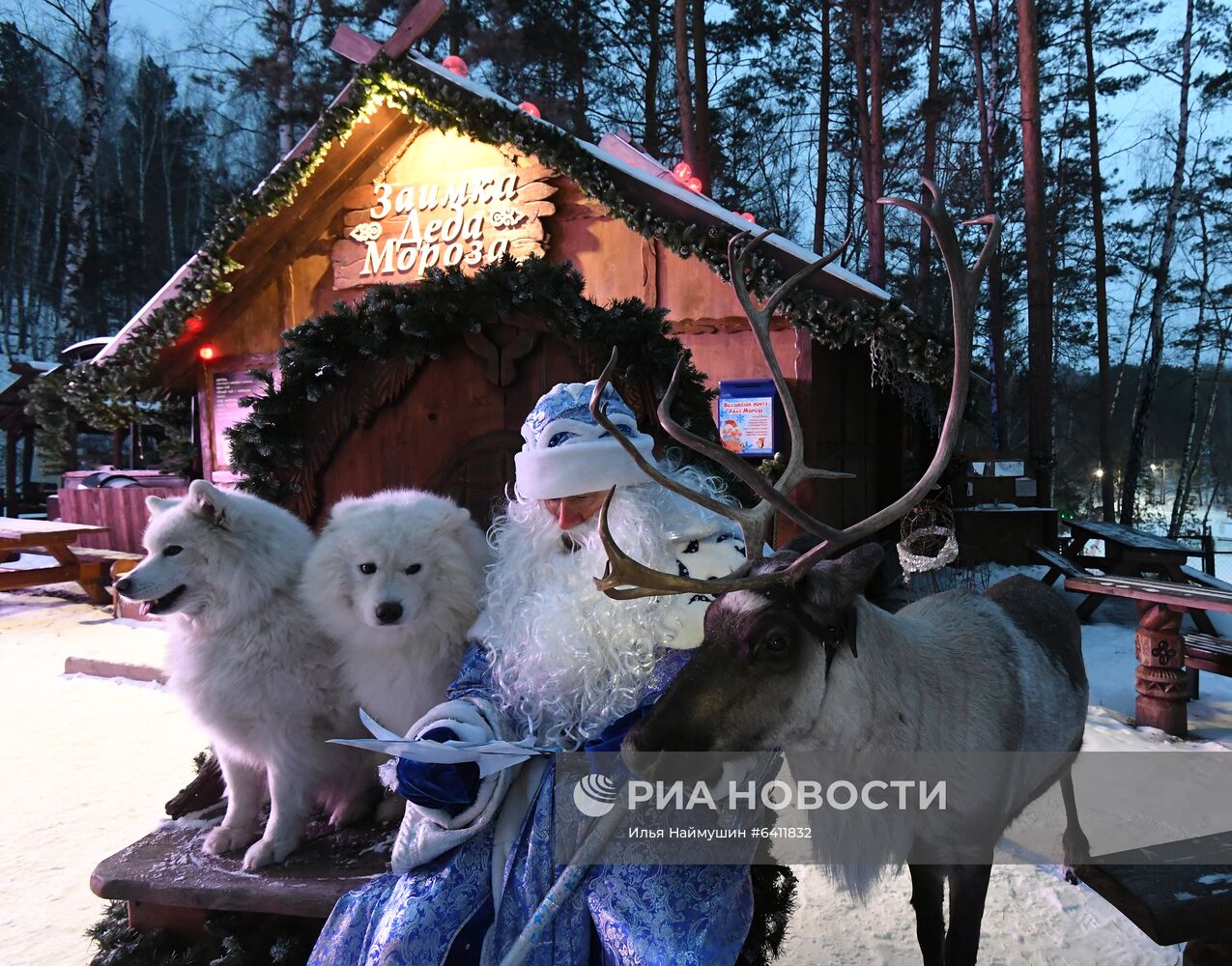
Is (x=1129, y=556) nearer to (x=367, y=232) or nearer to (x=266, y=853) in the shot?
→ (x=266, y=853)

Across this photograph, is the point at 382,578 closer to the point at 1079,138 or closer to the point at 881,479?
the point at 881,479

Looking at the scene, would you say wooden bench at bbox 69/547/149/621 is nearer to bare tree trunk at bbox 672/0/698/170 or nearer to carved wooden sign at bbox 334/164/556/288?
carved wooden sign at bbox 334/164/556/288

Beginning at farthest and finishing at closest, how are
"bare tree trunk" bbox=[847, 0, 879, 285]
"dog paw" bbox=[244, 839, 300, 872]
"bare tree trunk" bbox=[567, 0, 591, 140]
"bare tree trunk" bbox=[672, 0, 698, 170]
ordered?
"bare tree trunk" bbox=[567, 0, 591, 140] → "bare tree trunk" bbox=[847, 0, 879, 285] → "bare tree trunk" bbox=[672, 0, 698, 170] → "dog paw" bbox=[244, 839, 300, 872]

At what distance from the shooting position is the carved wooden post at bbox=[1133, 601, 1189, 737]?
167 inches

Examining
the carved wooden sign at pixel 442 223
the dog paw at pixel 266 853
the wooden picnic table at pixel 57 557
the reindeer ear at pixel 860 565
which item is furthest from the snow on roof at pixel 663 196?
the dog paw at pixel 266 853

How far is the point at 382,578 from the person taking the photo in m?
1.98

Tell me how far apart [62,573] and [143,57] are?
70.6ft

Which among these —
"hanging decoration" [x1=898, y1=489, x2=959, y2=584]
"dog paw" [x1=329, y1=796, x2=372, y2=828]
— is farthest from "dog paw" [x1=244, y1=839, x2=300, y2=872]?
"hanging decoration" [x1=898, y1=489, x2=959, y2=584]

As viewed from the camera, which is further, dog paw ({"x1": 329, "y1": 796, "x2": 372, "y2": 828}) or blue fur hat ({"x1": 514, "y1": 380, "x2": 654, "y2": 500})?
dog paw ({"x1": 329, "y1": 796, "x2": 372, "y2": 828})

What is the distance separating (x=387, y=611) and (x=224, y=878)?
3.07 feet

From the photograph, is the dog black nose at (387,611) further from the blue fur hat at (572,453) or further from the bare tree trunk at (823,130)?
the bare tree trunk at (823,130)

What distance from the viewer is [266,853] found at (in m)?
2.04

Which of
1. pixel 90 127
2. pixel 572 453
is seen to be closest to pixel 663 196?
pixel 572 453

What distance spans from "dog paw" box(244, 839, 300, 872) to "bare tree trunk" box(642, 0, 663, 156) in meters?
13.7
